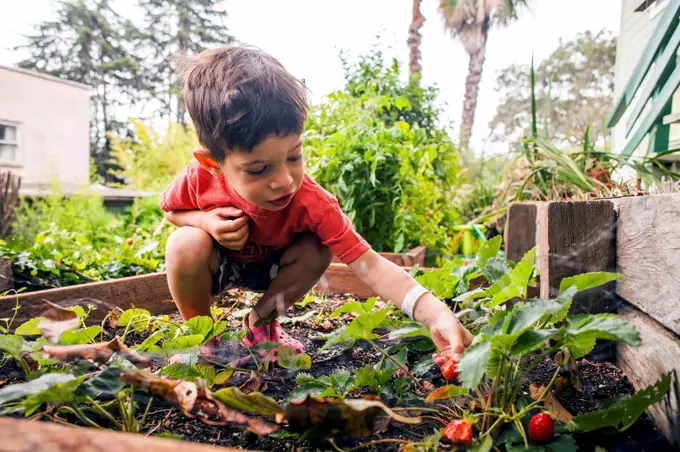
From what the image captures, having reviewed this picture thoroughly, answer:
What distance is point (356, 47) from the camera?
2.79m

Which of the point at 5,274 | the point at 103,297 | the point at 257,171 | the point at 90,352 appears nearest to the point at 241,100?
the point at 257,171

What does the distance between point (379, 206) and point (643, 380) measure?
1.48 metres

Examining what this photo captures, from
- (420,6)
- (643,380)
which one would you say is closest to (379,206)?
(420,6)

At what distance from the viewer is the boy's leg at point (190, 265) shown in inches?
38.3

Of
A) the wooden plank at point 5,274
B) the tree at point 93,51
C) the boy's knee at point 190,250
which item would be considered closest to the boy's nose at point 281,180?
the boy's knee at point 190,250

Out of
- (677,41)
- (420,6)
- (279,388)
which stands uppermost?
(420,6)

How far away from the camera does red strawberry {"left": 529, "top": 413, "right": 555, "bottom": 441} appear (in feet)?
1.67

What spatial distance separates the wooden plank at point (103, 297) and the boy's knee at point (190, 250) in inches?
17.0

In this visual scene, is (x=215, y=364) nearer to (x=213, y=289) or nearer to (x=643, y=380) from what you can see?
(x=213, y=289)

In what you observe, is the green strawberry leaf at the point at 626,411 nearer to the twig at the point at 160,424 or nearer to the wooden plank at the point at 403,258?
the twig at the point at 160,424

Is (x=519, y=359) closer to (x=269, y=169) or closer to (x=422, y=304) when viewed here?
(x=422, y=304)

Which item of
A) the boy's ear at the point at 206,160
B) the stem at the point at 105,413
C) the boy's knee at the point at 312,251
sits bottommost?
the stem at the point at 105,413

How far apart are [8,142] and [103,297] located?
77 cm

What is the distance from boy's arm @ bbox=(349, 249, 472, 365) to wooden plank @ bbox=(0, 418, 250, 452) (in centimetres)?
47
